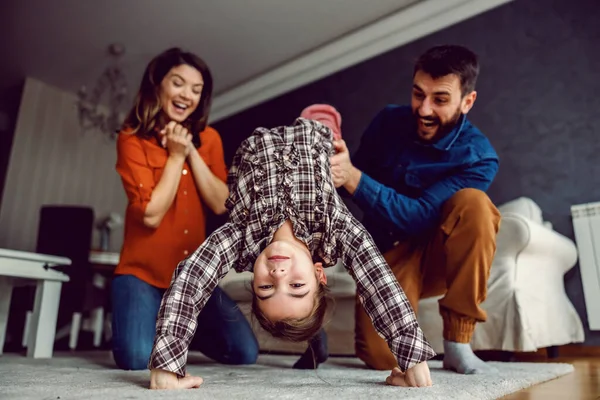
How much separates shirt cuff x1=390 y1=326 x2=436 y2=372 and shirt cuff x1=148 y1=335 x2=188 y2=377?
1.47 feet

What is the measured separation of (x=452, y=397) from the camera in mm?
880

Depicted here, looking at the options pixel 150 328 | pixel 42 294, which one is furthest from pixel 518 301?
pixel 42 294

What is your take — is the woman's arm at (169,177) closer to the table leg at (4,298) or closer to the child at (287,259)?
the child at (287,259)

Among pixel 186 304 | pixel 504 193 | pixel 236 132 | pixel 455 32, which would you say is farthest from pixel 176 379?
pixel 236 132

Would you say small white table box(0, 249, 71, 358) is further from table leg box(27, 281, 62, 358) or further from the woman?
the woman

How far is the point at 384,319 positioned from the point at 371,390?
15 cm

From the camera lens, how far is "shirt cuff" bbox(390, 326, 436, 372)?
Result: 1.00 metres

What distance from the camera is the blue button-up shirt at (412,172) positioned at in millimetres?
1490

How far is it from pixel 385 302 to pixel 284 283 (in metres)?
A: 0.23

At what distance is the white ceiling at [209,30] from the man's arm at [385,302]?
97.1 inches

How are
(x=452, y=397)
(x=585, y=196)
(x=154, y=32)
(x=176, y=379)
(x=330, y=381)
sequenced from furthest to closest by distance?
(x=154, y=32) → (x=585, y=196) → (x=330, y=381) → (x=176, y=379) → (x=452, y=397)

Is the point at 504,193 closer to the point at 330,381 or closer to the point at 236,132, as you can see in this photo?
the point at 330,381

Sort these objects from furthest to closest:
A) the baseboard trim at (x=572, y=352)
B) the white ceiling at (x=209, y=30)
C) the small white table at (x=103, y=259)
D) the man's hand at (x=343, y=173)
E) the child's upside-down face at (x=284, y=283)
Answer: the white ceiling at (x=209, y=30) → the small white table at (x=103, y=259) → the baseboard trim at (x=572, y=352) → the man's hand at (x=343, y=173) → the child's upside-down face at (x=284, y=283)

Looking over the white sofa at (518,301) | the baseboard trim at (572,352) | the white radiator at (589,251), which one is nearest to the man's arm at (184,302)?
the white sofa at (518,301)
